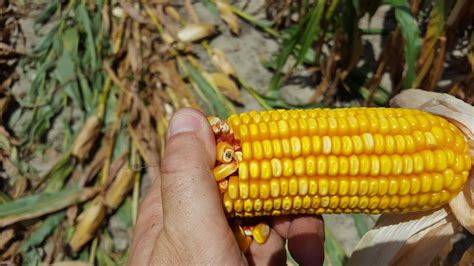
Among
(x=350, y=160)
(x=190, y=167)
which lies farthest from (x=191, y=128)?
(x=350, y=160)

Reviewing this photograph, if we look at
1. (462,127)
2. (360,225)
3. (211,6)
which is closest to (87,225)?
(360,225)

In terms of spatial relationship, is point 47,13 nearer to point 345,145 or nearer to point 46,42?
point 46,42

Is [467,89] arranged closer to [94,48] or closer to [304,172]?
[304,172]

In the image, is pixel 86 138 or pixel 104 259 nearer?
pixel 104 259

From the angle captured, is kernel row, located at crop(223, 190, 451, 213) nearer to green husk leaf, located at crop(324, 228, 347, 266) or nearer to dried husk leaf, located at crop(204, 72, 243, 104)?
green husk leaf, located at crop(324, 228, 347, 266)

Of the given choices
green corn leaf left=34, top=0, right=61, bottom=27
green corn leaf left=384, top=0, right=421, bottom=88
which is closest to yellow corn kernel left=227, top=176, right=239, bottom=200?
green corn leaf left=384, top=0, right=421, bottom=88

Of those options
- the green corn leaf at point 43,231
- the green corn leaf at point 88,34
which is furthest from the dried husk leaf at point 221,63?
the green corn leaf at point 43,231

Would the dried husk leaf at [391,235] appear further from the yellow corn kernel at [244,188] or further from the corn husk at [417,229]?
the yellow corn kernel at [244,188]
